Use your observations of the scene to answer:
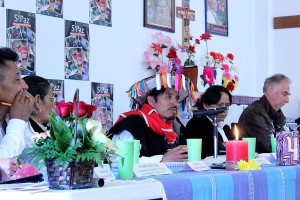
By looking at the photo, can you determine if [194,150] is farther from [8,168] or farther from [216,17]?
[216,17]

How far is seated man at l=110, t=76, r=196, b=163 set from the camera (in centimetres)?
349

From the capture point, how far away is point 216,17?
6.35 m

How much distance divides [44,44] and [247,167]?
2.35 metres

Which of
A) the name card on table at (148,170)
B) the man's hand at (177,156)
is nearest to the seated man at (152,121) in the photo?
the man's hand at (177,156)

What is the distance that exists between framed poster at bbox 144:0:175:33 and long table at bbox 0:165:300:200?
9.86 feet

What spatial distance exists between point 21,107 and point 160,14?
9.64 ft

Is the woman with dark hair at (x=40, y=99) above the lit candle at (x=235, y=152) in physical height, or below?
above

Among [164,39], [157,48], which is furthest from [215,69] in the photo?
[157,48]

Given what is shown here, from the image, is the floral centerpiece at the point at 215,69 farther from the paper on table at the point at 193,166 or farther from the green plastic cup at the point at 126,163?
the green plastic cup at the point at 126,163

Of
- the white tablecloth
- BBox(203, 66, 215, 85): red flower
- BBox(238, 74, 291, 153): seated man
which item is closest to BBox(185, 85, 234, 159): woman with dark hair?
BBox(238, 74, 291, 153): seated man

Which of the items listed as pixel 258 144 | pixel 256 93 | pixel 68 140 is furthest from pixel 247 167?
pixel 256 93

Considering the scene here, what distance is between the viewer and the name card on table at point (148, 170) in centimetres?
208

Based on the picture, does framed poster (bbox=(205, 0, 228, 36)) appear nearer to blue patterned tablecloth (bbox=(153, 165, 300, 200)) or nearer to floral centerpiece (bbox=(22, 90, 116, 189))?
blue patterned tablecloth (bbox=(153, 165, 300, 200))

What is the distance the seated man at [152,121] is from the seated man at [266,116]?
86cm
